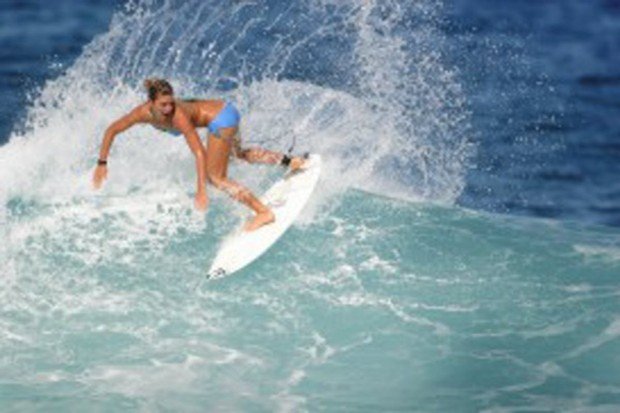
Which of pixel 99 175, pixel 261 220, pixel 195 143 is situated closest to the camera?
pixel 195 143

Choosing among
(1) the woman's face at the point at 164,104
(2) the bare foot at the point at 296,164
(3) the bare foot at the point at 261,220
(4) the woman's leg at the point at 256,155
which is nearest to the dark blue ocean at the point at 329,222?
(3) the bare foot at the point at 261,220

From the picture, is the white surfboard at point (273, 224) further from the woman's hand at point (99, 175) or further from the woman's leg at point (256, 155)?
the woman's hand at point (99, 175)

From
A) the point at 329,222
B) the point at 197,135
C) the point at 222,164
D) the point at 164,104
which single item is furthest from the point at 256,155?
the point at 164,104

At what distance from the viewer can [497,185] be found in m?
17.6

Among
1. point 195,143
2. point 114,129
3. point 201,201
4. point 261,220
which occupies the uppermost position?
point 114,129

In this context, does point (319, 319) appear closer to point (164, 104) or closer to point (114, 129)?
point (164, 104)

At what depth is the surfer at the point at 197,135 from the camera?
1192 cm

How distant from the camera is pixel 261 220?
13312 millimetres

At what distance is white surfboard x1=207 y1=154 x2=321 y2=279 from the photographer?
13.0 metres

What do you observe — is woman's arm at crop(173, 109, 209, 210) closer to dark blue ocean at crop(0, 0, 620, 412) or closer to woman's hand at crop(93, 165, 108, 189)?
woman's hand at crop(93, 165, 108, 189)

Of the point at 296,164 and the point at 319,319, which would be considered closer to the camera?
the point at 319,319

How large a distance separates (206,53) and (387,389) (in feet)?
36.7

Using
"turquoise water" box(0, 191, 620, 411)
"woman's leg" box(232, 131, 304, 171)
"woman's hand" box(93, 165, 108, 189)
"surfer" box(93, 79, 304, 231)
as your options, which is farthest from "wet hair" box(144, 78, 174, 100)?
"turquoise water" box(0, 191, 620, 411)

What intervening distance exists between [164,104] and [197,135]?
0.60 m
